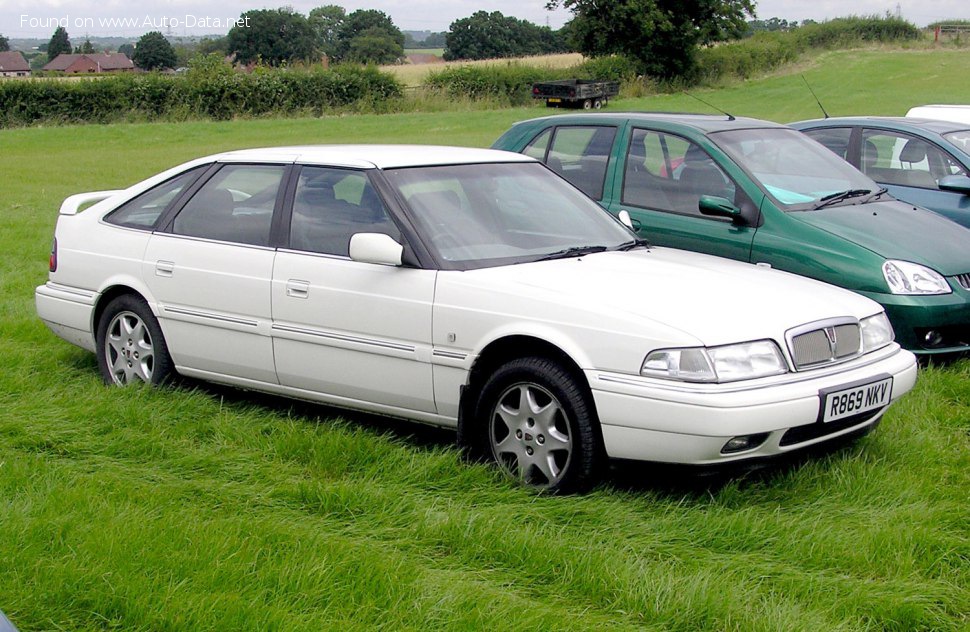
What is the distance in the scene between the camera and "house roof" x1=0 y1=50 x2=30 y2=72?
115938 mm

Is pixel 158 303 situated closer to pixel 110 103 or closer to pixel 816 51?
pixel 110 103

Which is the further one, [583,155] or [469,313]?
[583,155]

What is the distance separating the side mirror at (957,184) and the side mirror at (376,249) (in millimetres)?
5333

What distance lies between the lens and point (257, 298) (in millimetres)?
5773

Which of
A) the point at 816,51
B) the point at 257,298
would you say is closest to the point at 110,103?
the point at 257,298

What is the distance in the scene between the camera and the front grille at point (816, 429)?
4586mm

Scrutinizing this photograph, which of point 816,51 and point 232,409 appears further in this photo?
point 816,51

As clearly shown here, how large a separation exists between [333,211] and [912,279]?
3544 mm

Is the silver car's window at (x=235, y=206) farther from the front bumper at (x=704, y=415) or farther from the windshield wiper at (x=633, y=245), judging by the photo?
the front bumper at (x=704, y=415)

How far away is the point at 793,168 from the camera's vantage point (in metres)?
7.82

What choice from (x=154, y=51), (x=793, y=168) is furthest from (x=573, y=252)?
(x=154, y=51)

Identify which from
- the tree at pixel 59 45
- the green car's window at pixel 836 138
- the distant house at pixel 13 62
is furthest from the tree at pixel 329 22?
the green car's window at pixel 836 138

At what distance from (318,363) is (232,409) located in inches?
31.3

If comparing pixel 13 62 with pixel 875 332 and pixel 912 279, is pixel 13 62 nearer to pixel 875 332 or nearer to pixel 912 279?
pixel 912 279
